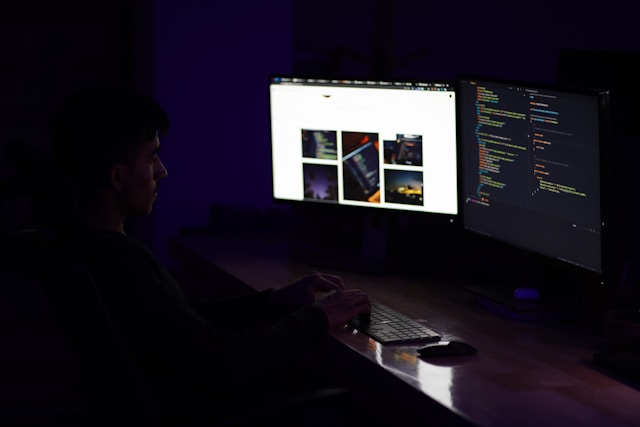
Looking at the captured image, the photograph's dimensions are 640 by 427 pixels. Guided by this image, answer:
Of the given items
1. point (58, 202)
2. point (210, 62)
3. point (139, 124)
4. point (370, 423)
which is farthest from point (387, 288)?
point (210, 62)

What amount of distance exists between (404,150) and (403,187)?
4.2 inches

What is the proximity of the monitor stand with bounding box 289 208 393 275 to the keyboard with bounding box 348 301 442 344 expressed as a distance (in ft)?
1.51

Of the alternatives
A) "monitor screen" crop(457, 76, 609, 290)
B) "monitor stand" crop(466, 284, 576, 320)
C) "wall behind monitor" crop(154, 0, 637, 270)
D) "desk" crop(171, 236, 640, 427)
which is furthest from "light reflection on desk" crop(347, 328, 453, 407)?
"wall behind monitor" crop(154, 0, 637, 270)

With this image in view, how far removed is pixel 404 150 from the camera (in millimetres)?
2602

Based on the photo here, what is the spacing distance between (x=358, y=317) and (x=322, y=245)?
65cm

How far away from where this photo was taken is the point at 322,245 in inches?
110

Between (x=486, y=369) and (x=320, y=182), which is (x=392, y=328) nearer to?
(x=486, y=369)

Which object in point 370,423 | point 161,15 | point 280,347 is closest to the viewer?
Answer: point 280,347

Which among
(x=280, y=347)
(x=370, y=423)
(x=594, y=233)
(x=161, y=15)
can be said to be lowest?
(x=370, y=423)

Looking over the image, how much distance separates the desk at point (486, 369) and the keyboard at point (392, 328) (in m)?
0.02

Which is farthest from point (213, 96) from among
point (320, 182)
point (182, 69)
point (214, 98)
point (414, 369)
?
point (414, 369)

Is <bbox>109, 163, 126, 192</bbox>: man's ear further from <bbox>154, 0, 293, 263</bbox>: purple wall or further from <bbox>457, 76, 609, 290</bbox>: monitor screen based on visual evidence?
<bbox>154, 0, 293, 263</bbox>: purple wall

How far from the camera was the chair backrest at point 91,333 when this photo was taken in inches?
64.6

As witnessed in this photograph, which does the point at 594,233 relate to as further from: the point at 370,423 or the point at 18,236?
the point at 18,236
